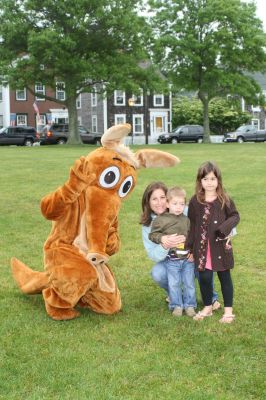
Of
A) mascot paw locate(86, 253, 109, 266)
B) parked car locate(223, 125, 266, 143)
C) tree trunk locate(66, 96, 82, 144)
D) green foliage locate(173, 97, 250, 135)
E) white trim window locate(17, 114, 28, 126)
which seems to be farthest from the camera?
green foliage locate(173, 97, 250, 135)

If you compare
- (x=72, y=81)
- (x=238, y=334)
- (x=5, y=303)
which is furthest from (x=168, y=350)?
(x=72, y=81)

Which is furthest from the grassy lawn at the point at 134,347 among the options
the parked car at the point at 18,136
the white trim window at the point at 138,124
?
the white trim window at the point at 138,124

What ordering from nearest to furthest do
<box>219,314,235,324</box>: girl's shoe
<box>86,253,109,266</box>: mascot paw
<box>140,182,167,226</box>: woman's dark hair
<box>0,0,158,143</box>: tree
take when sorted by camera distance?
<box>86,253,109,266</box>: mascot paw, <box>219,314,235,324</box>: girl's shoe, <box>140,182,167,226</box>: woman's dark hair, <box>0,0,158,143</box>: tree

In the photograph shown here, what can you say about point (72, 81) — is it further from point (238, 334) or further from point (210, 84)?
point (238, 334)

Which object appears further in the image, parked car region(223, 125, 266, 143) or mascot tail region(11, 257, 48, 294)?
parked car region(223, 125, 266, 143)

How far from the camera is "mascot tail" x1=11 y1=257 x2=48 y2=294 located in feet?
17.0

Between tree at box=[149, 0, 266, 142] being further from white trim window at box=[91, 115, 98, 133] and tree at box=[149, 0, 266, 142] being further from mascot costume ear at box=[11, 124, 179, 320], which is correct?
mascot costume ear at box=[11, 124, 179, 320]

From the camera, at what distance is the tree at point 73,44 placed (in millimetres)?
33188

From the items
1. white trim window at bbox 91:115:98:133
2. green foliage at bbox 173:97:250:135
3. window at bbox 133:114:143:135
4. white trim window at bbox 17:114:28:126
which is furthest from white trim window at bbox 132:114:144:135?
white trim window at bbox 17:114:28:126

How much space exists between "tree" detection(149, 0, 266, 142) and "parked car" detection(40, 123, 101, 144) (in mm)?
7510

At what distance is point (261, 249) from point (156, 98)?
165 feet

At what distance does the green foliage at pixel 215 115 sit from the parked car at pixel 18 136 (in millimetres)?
21059

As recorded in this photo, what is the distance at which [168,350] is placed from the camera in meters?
4.18

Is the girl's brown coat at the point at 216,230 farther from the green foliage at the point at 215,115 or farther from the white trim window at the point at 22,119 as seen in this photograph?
the green foliage at the point at 215,115
